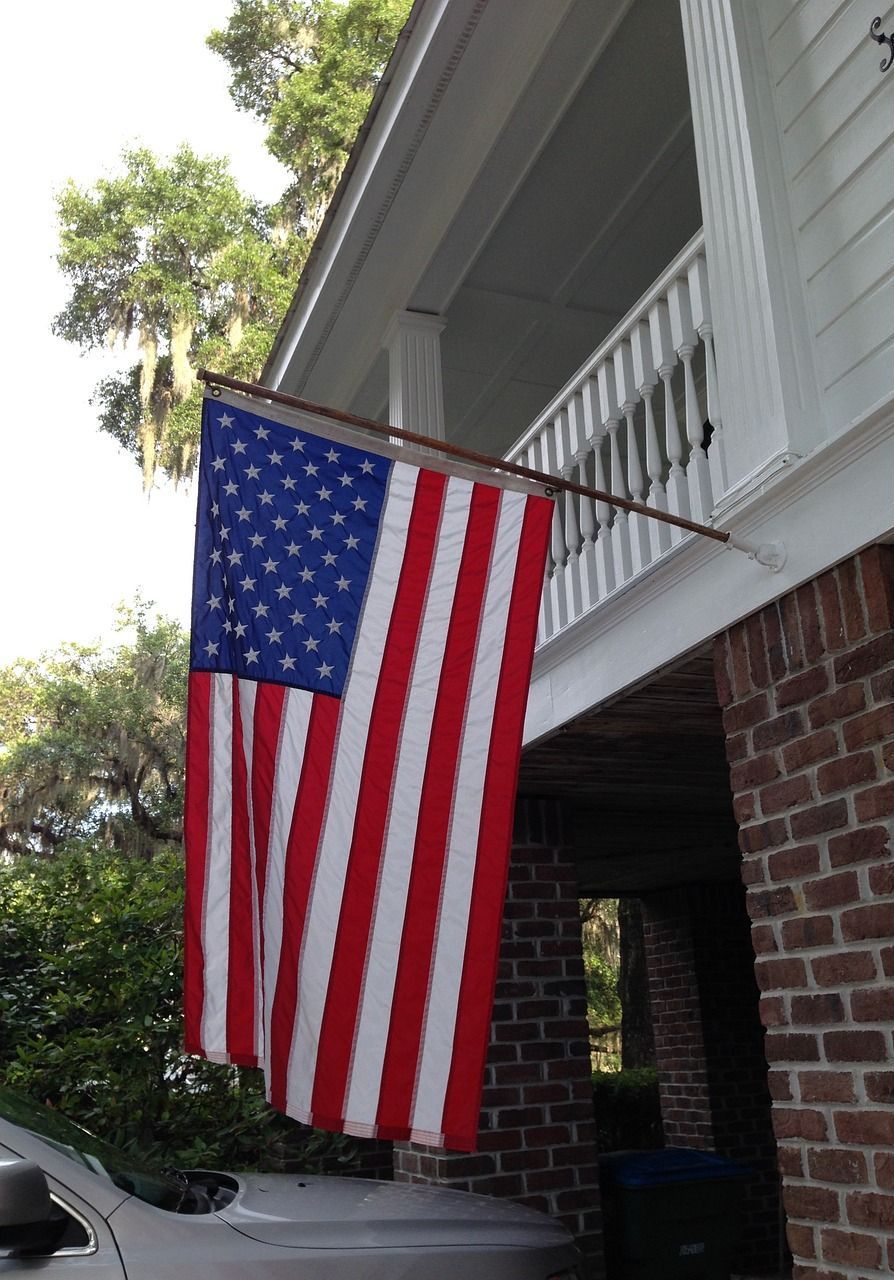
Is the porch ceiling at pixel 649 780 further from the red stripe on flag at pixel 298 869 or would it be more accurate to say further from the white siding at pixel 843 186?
the red stripe on flag at pixel 298 869

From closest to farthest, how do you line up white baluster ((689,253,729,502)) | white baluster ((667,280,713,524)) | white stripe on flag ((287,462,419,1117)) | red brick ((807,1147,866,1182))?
red brick ((807,1147,866,1182)) < white stripe on flag ((287,462,419,1117)) < white baluster ((689,253,729,502)) < white baluster ((667,280,713,524))

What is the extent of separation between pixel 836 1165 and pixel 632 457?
8.76ft

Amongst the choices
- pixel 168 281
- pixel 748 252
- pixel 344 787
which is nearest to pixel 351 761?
pixel 344 787

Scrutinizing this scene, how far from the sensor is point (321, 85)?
22922 millimetres

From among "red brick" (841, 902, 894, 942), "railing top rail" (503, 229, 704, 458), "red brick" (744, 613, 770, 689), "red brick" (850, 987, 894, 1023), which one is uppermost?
"railing top rail" (503, 229, 704, 458)

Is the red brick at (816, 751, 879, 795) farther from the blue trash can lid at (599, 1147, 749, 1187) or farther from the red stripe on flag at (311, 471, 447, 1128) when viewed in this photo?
the blue trash can lid at (599, 1147, 749, 1187)

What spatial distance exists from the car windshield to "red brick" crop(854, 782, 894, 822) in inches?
81.5

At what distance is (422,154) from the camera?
5781 millimetres

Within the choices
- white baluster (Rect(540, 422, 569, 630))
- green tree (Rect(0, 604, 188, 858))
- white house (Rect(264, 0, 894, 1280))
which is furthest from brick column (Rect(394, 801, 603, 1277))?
green tree (Rect(0, 604, 188, 858))

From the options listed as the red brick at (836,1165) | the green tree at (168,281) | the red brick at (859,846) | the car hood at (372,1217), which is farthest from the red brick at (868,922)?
the green tree at (168,281)

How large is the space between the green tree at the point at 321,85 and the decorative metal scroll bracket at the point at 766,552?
66.8 feet

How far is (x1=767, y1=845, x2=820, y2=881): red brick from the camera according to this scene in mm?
3354

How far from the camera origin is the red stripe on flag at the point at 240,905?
3.55 metres

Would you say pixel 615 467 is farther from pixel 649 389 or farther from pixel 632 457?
pixel 649 389
